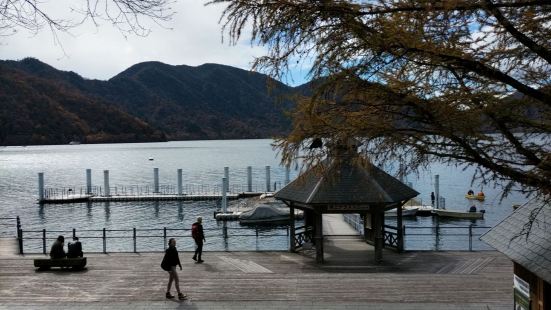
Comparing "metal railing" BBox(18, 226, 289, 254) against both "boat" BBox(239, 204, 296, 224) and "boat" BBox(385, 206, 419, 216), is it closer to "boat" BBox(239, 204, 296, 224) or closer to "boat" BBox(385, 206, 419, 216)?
"boat" BBox(239, 204, 296, 224)

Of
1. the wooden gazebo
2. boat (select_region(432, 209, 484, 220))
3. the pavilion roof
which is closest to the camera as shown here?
the wooden gazebo

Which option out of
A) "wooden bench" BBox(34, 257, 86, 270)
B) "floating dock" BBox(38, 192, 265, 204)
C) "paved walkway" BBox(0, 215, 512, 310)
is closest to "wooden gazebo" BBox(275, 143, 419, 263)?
"paved walkway" BBox(0, 215, 512, 310)

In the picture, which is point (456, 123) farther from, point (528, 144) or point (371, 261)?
point (371, 261)

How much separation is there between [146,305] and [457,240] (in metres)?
28.4

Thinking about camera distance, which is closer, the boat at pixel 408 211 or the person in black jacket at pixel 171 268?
the person in black jacket at pixel 171 268

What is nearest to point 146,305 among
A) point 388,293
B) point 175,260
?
point 175,260

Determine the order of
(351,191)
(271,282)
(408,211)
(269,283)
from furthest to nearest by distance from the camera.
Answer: (408,211)
(351,191)
(271,282)
(269,283)

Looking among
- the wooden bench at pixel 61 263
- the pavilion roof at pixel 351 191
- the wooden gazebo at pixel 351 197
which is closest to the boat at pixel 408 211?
the wooden gazebo at pixel 351 197

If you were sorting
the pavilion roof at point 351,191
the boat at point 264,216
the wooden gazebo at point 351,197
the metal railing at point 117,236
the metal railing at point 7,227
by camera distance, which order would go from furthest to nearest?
the boat at point 264,216, the metal railing at point 7,227, the metal railing at point 117,236, the pavilion roof at point 351,191, the wooden gazebo at point 351,197

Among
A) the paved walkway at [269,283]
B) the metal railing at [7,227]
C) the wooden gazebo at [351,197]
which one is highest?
the wooden gazebo at [351,197]

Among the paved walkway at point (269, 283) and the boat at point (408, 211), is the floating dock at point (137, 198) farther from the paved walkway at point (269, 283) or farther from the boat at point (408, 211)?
the paved walkway at point (269, 283)

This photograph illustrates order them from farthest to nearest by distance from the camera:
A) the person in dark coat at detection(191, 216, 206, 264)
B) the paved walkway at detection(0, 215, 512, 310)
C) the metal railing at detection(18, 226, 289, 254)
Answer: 1. the metal railing at detection(18, 226, 289, 254)
2. the person in dark coat at detection(191, 216, 206, 264)
3. the paved walkway at detection(0, 215, 512, 310)

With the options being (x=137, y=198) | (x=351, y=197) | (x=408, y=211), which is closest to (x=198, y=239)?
(x=351, y=197)

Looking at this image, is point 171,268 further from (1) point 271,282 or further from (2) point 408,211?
(2) point 408,211
